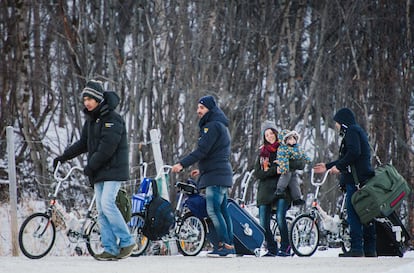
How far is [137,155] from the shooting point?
1881cm

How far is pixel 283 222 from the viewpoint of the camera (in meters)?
12.7

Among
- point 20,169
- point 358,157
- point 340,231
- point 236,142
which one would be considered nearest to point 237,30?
point 236,142

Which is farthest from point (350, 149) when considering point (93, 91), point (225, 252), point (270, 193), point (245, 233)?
point (93, 91)

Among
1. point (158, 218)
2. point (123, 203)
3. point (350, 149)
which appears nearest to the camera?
point (123, 203)

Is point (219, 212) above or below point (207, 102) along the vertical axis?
below

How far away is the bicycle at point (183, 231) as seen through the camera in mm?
12305

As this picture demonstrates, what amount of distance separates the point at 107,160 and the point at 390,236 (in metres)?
3.66

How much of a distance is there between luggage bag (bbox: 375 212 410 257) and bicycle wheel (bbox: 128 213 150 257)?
8.99 feet

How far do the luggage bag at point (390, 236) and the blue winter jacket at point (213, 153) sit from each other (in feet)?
6.47

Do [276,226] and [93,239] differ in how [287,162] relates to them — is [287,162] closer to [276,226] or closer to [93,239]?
[276,226]

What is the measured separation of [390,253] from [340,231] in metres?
1.59

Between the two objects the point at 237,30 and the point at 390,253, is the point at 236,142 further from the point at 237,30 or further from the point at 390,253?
the point at 390,253

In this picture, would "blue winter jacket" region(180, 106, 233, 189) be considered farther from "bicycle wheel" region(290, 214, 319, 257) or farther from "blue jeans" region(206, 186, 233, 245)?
"bicycle wheel" region(290, 214, 319, 257)

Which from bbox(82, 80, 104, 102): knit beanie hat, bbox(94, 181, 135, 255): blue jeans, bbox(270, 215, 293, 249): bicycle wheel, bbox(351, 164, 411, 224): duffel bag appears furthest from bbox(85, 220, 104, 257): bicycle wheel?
bbox(351, 164, 411, 224): duffel bag
